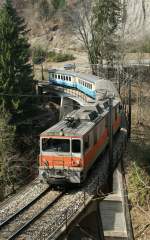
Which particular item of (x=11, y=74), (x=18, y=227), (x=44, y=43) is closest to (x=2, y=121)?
(x=11, y=74)

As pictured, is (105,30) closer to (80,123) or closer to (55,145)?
(80,123)

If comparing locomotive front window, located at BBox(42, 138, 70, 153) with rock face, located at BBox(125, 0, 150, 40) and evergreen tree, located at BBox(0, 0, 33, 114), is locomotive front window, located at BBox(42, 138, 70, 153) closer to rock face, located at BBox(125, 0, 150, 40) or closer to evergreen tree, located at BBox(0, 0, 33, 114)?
evergreen tree, located at BBox(0, 0, 33, 114)

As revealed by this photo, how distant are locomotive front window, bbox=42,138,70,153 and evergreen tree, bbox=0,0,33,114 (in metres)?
17.9

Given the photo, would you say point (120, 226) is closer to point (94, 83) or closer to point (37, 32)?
point (94, 83)

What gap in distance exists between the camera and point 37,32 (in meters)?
98.2

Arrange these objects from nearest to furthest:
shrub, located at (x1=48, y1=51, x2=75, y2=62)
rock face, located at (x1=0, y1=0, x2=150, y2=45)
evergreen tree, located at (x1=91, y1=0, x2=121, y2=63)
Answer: evergreen tree, located at (x1=91, y1=0, x2=121, y2=63) < shrub, located at (x1=48, y1=51, x2=75, y2=62) < rock face, located at (x1=0, y1=0, x2=150, y2=45)

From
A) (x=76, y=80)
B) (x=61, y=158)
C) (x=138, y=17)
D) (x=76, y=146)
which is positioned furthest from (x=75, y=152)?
(x=138, y=17)

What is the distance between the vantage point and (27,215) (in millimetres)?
19188

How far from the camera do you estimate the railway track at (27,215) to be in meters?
17.6

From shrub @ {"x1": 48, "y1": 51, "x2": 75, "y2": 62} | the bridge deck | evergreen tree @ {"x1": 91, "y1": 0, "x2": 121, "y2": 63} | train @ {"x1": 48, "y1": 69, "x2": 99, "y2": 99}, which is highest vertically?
evergreen tree @ {"x1": 91, "y1": 0, "x2": 121, "y2": 63}

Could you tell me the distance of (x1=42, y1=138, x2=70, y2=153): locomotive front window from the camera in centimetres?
2184

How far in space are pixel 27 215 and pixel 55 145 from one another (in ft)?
13.6

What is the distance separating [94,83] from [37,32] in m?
58.1

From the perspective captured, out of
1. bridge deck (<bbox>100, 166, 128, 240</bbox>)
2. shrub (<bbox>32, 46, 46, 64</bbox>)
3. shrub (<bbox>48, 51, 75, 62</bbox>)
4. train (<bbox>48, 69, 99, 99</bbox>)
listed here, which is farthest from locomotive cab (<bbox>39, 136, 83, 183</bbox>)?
shrub (<bbox>48, 51, 75, 62</bbox>)
